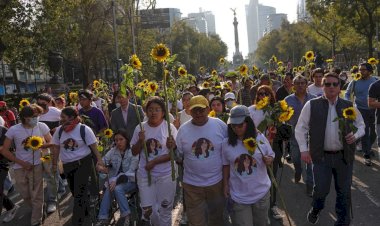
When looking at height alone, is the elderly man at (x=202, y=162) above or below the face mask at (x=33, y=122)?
below

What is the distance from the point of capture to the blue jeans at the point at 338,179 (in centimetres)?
475

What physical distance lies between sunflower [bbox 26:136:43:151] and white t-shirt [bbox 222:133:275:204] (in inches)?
105

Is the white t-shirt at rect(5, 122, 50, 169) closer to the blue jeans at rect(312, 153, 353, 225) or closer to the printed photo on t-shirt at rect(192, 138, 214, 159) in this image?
the printed photo on t-shirt at rect(192, 138, 214, 159)

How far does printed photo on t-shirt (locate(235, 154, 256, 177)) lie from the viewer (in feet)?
13.6

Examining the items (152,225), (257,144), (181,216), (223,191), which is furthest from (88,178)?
(257,144)

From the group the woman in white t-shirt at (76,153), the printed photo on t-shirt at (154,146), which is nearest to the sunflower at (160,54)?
the printed photo on t-shirt at (154,146)

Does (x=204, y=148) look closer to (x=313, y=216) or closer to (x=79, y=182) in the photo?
(x=313, y=216)

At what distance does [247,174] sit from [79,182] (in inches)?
95.0

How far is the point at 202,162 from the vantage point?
439 centimetres

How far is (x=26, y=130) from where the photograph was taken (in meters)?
5.96

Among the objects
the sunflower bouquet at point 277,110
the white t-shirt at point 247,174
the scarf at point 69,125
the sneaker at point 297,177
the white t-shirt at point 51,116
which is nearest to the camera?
the white t-shirt at point 247,174

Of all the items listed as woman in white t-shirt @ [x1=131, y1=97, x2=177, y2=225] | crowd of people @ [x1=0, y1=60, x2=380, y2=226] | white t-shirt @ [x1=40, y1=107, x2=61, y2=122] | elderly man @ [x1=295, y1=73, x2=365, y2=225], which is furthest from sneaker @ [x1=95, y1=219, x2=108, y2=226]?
white t-shirt @ [x1=40, y1=107, x2=61, y2=122]

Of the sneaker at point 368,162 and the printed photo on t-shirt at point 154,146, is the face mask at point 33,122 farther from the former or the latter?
the sneaker at point 368,162

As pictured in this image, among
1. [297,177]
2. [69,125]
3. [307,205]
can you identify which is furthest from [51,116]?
[307,205]
